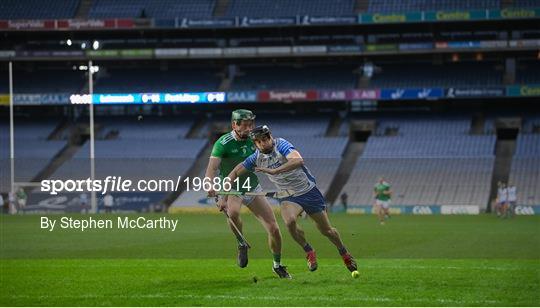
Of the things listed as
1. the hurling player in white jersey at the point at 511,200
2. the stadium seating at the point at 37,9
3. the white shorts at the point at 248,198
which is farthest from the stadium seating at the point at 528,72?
the white shorts at the point at 248,198

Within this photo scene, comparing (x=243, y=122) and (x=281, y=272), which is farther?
(x=281, y=272)

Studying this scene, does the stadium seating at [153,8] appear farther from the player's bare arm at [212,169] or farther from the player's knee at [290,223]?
the player's knee at [290,223]

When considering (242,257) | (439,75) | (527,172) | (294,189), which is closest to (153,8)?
(439,75)

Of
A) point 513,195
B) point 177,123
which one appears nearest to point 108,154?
point 177,123

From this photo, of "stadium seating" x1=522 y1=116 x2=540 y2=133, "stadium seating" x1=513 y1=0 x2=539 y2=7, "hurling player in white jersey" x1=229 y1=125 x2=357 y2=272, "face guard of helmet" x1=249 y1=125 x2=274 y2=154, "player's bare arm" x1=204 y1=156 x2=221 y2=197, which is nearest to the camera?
"face guard of helmet" x1=249 y1=125 x2=274 y2=154

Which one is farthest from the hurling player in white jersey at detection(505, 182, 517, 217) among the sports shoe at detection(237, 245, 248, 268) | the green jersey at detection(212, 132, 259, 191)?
the green jersey at detection(212, 132, 259, 191)

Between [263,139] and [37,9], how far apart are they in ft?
145

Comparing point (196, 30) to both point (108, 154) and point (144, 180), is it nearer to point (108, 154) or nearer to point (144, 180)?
point (108, 154)

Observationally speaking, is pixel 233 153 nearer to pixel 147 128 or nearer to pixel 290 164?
pixel 290 164

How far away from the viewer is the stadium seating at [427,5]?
2272 inches

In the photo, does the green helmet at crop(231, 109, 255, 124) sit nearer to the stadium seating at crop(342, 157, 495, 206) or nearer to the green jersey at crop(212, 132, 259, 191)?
the green jersey at crop(212, 132, 259, 191)

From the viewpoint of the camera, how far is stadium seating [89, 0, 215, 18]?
6078 cm

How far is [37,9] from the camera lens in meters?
56.2

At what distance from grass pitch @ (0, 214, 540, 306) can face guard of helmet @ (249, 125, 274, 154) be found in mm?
2098
